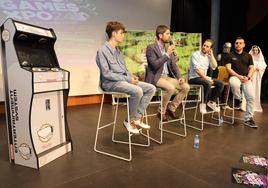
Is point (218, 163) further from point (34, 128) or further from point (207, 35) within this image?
point (207, 35)

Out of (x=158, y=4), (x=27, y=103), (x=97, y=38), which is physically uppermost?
(x=158, y=4)

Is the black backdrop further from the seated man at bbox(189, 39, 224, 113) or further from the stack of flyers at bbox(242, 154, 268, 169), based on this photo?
the stack of flyers at bbox(242, 154, 268, 169)

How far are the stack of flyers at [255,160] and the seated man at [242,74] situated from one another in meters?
1.21

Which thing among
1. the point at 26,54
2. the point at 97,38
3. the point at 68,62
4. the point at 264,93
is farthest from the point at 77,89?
the point at 264,93

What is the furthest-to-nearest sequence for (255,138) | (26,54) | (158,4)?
(158,4) → (255,138) → (26,54)

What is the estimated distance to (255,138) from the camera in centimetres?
315

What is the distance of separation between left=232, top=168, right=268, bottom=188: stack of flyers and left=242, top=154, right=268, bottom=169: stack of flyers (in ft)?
0.75

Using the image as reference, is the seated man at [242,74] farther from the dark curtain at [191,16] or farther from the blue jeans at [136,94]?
the dark curtain at [191,16]

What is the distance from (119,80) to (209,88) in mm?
1526

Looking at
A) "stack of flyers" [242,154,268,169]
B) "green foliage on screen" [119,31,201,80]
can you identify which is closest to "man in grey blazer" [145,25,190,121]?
"stack of flyers" [242,154,268,169]

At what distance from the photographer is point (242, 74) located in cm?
383

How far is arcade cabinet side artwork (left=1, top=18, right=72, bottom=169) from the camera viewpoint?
6.88 ft

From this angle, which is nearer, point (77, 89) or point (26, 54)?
point (26, 54)

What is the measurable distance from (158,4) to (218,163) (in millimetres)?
4303
